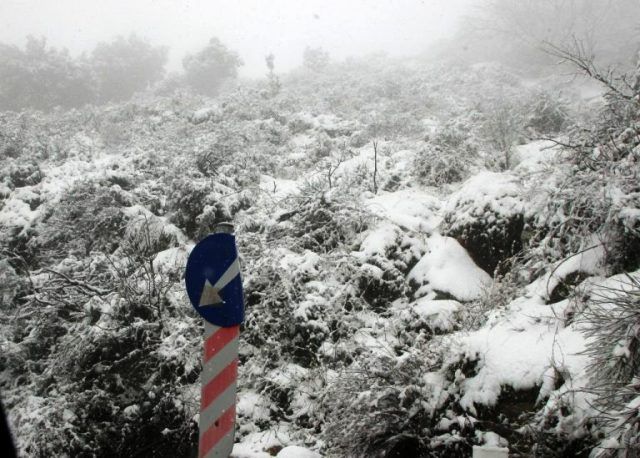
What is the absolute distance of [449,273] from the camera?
4.96 m

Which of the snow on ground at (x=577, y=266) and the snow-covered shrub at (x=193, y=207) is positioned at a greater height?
the snow-covered shrub at (x=193, y=207)

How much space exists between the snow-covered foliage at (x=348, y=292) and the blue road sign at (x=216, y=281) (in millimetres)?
2028

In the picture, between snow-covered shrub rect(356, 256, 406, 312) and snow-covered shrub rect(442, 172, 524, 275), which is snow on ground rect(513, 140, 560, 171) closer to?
snow-covered shrub rect(442, 172, 524, 275)

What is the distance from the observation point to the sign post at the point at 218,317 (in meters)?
1.91

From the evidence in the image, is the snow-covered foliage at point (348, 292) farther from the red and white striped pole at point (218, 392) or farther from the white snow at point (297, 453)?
the red and white striped pole at point (218, 392)

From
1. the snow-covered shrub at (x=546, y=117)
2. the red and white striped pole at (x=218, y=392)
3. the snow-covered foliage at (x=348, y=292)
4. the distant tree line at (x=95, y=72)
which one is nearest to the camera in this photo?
the red and white striped pole at (x=218, y=392)

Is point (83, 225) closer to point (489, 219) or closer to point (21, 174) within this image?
point (21, 174)

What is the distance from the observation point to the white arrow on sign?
1966 mm

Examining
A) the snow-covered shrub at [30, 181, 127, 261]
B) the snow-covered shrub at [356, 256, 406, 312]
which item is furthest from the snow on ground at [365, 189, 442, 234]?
the snow-covered shrub at [30, 181, 127, 261]

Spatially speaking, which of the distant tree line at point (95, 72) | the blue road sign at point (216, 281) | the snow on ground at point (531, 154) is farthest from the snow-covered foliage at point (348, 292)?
the distant tree line at point (95, 72)

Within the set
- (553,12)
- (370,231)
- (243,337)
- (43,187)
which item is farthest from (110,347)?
(553,12)

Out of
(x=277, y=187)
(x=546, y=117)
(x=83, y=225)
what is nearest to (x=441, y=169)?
(x=277, y=187)

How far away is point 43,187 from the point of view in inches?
313

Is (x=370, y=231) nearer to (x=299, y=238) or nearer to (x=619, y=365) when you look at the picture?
(x=299, y=238)
